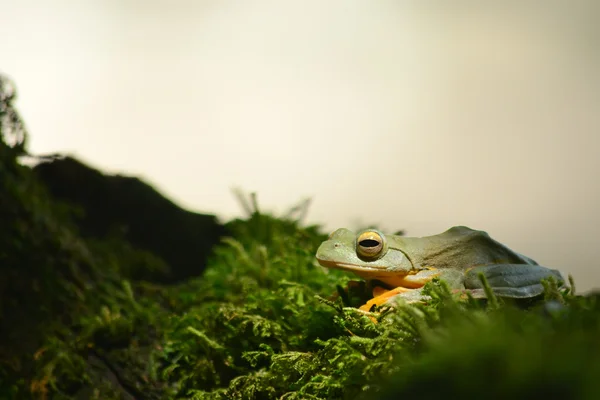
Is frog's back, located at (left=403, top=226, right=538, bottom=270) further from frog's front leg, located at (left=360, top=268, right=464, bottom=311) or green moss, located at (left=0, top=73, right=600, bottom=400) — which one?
green moss, located at (left=0, top=73, right=600, bottom=400)

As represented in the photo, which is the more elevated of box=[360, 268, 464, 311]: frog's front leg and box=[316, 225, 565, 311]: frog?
box=[316, 225, 565, 311]: frog

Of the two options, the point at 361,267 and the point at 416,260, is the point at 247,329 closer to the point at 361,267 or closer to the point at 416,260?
the point at 361,267

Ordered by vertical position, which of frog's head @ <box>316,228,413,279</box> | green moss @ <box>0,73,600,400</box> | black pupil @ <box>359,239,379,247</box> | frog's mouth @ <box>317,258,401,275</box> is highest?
black pupil @ <box>359,239,379,247</box>

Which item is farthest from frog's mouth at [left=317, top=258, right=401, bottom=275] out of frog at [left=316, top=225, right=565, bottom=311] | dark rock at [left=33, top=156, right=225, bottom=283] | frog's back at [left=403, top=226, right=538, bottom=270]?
dark rock at [left=33, top=156, right=225, bottom=283]

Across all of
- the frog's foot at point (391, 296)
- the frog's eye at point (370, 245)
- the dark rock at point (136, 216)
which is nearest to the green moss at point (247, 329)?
the frog's foot at point (391, 296)

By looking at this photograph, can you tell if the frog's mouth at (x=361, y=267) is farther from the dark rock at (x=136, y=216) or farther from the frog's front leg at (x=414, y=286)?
the dark rock at (x=136, y=216)

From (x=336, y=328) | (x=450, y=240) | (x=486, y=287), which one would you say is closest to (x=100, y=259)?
(x=336, y=328)

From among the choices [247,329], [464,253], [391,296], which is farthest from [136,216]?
[464,253]

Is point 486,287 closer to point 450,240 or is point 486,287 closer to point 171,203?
point 450,240

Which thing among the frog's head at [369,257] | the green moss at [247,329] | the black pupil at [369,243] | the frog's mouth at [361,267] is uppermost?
the black pupil at [369,243]
